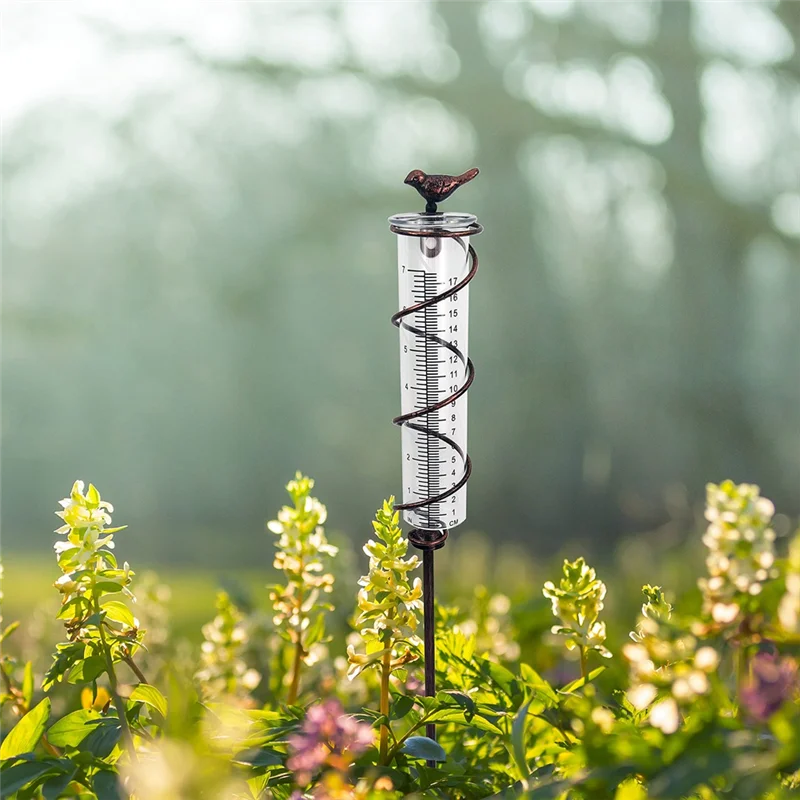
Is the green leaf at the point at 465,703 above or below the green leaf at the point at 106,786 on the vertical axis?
above

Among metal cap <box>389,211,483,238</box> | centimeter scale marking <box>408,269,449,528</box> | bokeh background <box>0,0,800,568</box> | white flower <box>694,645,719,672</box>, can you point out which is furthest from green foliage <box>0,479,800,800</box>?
bokeh background <box>0,0,800,568</box>

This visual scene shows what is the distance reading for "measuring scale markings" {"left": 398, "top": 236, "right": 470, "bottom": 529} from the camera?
79cm

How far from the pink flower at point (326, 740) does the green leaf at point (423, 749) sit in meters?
0.06

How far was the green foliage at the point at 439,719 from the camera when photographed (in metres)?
0.46

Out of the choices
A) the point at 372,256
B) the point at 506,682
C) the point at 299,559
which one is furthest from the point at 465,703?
the point at 372,256

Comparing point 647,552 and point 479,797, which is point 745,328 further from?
point 479,797

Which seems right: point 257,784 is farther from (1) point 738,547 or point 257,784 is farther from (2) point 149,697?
(1) point 738,547

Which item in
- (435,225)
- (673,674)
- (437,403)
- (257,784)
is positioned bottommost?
(257,784)

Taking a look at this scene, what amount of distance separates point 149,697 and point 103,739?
0.05 metres

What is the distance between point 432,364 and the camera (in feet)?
2.67

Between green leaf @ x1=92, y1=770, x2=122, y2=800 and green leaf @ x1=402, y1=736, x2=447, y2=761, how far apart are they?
21 cm

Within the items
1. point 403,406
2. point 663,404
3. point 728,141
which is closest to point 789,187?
point 728,141

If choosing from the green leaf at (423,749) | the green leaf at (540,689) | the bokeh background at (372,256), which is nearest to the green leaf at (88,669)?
the green leaf at (423,749)

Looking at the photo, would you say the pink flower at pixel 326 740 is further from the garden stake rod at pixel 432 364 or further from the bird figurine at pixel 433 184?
the bird figurine at pixel 433 184
